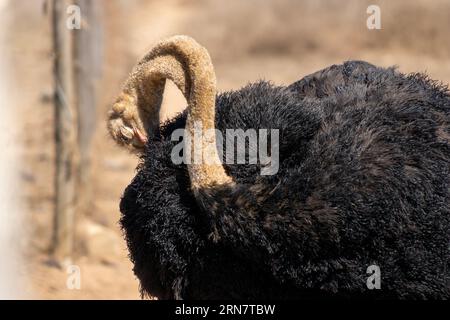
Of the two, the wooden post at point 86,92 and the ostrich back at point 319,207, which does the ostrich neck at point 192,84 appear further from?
the wooden post at point 86,92

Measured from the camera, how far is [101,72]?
362 inches

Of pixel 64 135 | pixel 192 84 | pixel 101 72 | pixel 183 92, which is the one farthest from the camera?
pixel 101 72

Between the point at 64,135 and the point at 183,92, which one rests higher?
the point at 64,135

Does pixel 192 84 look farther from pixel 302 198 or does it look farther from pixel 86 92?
pixel 86 92

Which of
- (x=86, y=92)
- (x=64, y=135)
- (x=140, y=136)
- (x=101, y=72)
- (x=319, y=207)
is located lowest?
(x=319, y=207)

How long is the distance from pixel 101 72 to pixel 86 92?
1367 mm

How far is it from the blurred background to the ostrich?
2.50 feet

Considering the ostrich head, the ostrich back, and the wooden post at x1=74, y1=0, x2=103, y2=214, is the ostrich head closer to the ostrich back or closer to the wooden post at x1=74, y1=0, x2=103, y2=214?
the ostrich back

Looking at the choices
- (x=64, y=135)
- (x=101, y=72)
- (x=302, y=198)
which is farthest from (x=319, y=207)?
(x=101, y=72)

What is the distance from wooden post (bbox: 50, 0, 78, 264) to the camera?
6.85 meters

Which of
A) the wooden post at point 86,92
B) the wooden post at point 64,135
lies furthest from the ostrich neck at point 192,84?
the wooden post at point 86,92

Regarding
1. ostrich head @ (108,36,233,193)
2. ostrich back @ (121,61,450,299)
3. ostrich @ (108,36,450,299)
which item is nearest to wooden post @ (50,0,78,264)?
ostrich head @ (108,36,233,193)

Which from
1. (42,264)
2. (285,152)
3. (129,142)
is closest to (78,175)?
(42,264)

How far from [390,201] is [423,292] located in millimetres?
396
